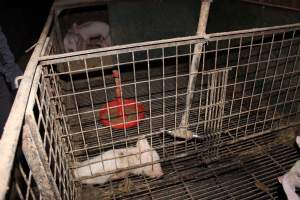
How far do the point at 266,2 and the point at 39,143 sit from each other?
2586 mm

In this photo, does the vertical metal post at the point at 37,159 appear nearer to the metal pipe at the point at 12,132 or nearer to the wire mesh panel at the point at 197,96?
the metal pipe at the point at 12,132

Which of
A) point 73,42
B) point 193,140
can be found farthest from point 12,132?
point 73,42

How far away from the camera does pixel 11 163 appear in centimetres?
71

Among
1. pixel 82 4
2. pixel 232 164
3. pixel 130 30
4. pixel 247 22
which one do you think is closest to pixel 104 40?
pixel 130 30

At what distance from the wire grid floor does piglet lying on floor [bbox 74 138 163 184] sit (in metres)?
0.06

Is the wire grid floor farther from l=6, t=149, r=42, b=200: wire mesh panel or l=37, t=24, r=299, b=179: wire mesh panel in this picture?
l=6, t=149, r=42, b=200: wire mesh panel

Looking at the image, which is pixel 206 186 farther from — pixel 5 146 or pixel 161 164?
pixel 5 146

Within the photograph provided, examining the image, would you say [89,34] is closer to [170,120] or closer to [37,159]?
[170,120]

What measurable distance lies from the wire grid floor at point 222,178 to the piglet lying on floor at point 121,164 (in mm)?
59

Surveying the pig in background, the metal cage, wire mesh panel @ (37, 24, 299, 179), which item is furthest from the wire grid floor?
the pig in background

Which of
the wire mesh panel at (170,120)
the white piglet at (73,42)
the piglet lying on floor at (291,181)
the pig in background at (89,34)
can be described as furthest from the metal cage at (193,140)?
the pig in background at (89,34)

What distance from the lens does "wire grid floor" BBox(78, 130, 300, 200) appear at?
1.94 m

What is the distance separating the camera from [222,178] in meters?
2.08

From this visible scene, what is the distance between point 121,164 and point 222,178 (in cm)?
81
